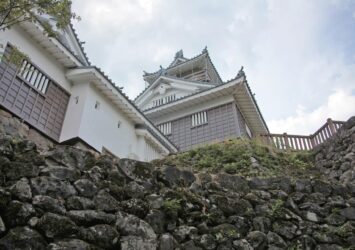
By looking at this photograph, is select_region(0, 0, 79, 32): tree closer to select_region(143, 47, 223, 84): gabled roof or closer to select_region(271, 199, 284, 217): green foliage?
select_region(271, 199, 284, 217): green foliage

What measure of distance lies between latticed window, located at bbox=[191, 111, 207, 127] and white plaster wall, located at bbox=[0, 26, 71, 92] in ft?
26.1

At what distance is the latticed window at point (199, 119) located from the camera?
18.0m

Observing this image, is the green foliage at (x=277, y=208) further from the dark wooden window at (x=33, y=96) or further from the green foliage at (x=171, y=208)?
the dark wooden window at (x=33, y=96)

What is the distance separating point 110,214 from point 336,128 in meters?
10.7

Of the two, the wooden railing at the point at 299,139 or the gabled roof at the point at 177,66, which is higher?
the gabled roof at the point at 177,66

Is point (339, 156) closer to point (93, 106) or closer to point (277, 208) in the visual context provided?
point (277, 208)

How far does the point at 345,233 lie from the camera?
605 centimetres

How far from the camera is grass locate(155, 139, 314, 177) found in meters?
11.3

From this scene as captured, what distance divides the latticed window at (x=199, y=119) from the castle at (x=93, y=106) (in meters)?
0.06

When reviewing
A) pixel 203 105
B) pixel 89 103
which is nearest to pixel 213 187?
pixel 89 103

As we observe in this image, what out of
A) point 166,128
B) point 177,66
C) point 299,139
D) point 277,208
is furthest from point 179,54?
point 277,208

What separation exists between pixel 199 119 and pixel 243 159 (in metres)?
6.72

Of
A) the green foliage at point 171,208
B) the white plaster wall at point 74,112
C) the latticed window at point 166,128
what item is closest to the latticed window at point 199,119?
the latticed window at point 166,128

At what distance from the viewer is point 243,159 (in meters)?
11.7
